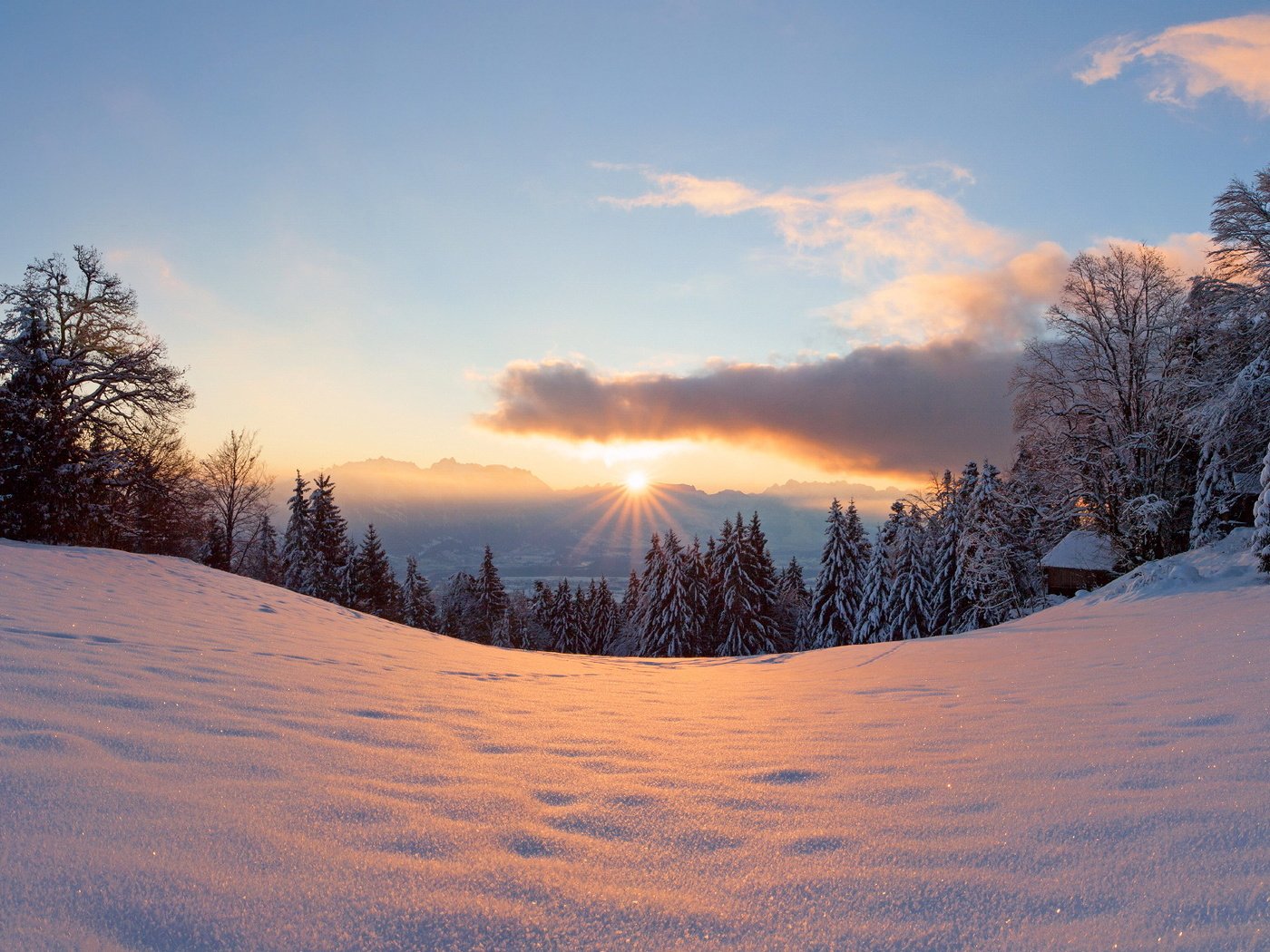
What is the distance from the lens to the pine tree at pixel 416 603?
56.0 m

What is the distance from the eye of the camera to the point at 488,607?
60.2 m

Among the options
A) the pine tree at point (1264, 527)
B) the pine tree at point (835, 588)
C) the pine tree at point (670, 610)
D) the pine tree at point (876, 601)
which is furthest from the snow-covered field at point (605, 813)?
the pine tree at point (835, 588)

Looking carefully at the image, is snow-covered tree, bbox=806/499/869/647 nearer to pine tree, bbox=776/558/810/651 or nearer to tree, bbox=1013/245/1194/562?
pine tree, bbox=776/558/810/651

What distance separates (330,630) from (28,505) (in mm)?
15850

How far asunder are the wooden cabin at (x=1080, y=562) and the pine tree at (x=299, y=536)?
4102 centimetres

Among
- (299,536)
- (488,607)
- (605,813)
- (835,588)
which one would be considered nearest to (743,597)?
(835,588)

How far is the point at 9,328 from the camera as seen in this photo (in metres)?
19.4

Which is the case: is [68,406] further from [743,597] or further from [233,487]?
[743,597]

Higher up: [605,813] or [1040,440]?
[1040,440]

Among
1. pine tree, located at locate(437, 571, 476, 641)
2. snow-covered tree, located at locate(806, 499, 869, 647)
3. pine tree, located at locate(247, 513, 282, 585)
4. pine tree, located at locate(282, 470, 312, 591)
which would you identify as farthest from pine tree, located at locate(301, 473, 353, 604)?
snow-covered tree, located at locate(806, 499, 869, 647)

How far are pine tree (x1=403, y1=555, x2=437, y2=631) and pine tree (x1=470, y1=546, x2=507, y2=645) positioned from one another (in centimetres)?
406

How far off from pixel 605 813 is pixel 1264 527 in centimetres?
1531

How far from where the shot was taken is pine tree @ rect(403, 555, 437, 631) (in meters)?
56.0

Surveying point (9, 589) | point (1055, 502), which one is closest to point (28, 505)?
point (9, 589)
